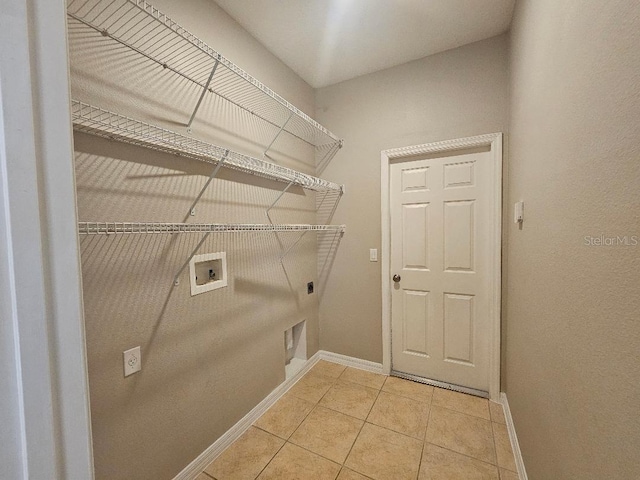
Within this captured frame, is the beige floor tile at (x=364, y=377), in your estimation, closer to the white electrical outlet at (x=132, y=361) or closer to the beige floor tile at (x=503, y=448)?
the beige floor tile at (x=503, y=448)

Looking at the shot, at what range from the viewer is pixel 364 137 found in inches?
90.8

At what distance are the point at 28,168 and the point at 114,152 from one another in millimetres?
896

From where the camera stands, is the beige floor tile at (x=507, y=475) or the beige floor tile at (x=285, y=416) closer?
the beige floor tile at (x=507, y=475)

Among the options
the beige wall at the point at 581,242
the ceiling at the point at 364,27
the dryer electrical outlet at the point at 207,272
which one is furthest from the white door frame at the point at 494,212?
the dryer electrical outlet at the point at 207,272

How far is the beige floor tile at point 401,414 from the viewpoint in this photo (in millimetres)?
1682

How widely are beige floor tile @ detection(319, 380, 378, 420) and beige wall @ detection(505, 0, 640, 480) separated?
94 centimetres

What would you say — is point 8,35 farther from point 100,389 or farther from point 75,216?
point 100,389

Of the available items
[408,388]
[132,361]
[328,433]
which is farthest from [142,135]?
[408,388]

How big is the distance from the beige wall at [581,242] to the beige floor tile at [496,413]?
0.48 m

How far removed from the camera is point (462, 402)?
193 centimetres

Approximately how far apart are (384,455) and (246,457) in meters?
0.81

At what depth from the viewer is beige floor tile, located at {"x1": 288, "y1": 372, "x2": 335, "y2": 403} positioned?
2025 mm

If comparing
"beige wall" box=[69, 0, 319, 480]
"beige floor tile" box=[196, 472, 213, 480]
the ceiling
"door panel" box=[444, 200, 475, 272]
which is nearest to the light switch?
"door panel" box=[444, 200, 475, 272]

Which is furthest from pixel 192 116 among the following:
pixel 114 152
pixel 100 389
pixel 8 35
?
pixel 100 389
